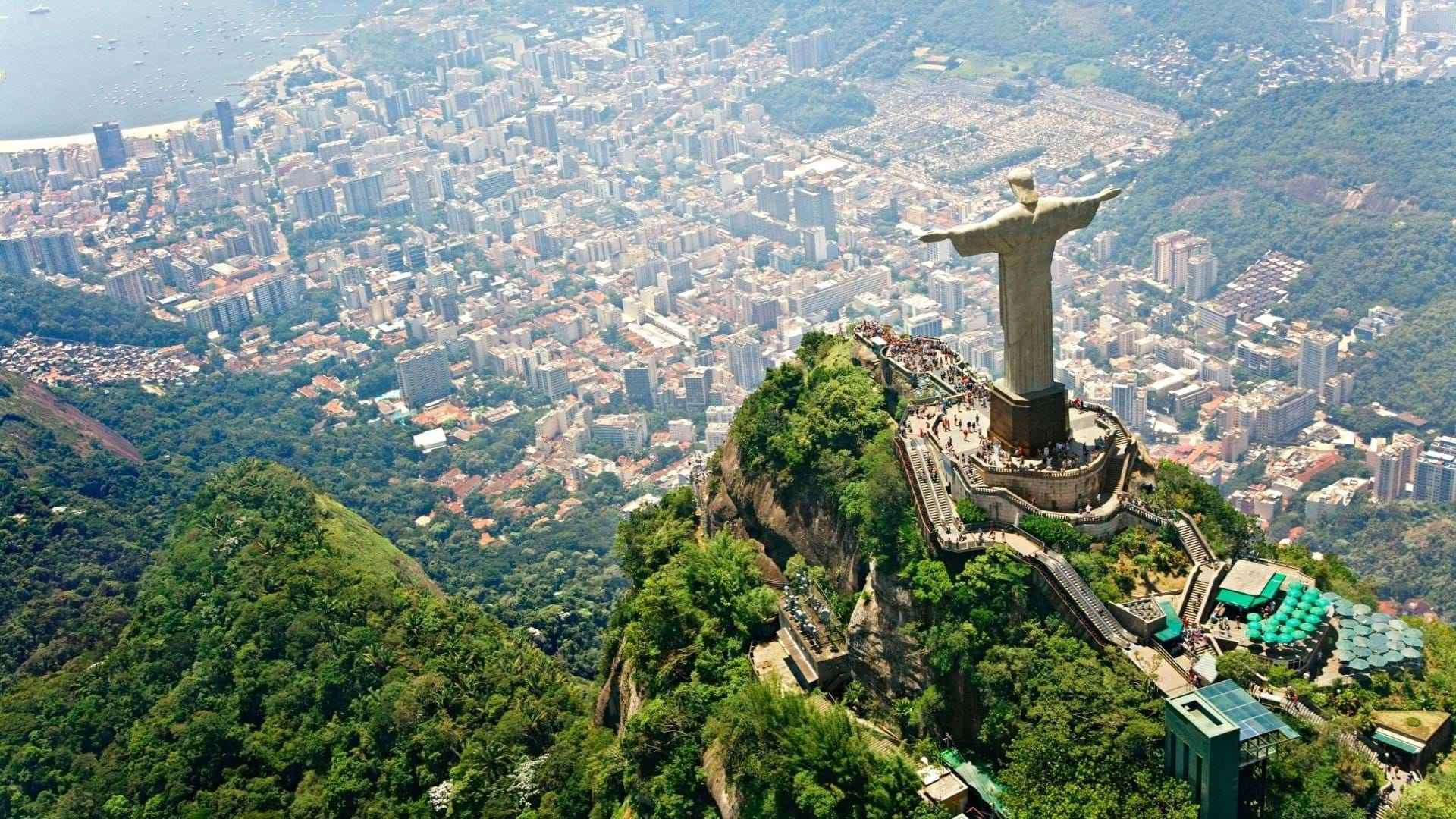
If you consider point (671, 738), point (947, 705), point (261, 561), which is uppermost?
point (947, 705)

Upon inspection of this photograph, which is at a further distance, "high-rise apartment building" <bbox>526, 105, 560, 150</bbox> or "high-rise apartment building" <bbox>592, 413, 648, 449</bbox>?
"high-rise apartment building" <bbox>526, 105, 560, 150</bbox>

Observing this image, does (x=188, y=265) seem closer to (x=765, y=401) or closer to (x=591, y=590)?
(x=591, y=590)

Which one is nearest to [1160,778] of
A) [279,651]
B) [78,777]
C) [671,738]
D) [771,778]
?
[771,778]

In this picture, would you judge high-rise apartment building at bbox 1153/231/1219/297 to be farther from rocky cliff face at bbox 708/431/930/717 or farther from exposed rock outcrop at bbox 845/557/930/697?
exposed rock outcrop at bbox 845/557/930/697

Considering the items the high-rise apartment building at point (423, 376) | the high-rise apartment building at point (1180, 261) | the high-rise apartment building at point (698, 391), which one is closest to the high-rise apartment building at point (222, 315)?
the high-rise apartment building at point (423, 376)

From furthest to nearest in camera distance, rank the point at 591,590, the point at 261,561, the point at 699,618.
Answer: the point at 591,590, the point at 261,561, the point at 699,618

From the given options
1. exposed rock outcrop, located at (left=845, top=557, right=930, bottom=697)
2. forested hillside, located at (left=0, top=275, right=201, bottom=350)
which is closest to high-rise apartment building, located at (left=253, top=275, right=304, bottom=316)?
forested hillside, located at (left=0, top=275, right=201, bottom=350)

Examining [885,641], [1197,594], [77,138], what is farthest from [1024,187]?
[77,138]
